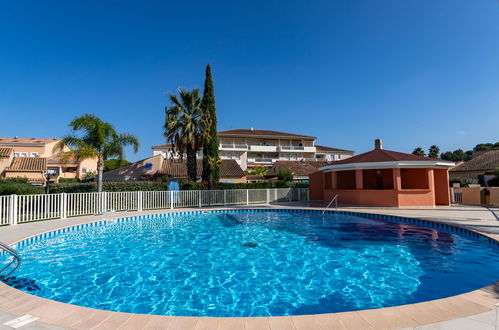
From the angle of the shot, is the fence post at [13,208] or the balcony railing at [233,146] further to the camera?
the balcony railing at [233,146]

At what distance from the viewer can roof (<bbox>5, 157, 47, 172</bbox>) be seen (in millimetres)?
25406

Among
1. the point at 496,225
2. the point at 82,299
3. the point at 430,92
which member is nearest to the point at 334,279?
the point at 82,299

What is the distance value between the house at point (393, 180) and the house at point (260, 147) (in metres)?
25.9

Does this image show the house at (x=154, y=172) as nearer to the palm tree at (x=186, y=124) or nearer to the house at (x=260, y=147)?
the palm tree at (x=186, y=124)

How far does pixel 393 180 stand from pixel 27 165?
35656 mm

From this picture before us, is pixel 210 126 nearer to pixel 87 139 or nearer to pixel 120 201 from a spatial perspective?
pixel 87 139

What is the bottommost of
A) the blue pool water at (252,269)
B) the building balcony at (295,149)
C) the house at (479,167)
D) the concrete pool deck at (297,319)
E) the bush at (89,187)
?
the blue pool water at (252,269)

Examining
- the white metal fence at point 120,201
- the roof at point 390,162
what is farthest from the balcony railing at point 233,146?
the roof at point 390,162

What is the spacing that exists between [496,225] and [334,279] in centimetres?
886

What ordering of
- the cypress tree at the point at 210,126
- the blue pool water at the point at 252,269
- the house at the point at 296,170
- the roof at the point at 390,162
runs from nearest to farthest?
the blue pool water at the point at 252,269 → the roof at the point at 390,162 → the cypress tree at the point at 210,126 → the house at the point at 296,170

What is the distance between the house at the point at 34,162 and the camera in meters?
25.1

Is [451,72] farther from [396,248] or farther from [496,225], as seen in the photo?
[396,248]

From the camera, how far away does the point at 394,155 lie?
1858 centimetres

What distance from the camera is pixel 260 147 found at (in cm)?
4891
